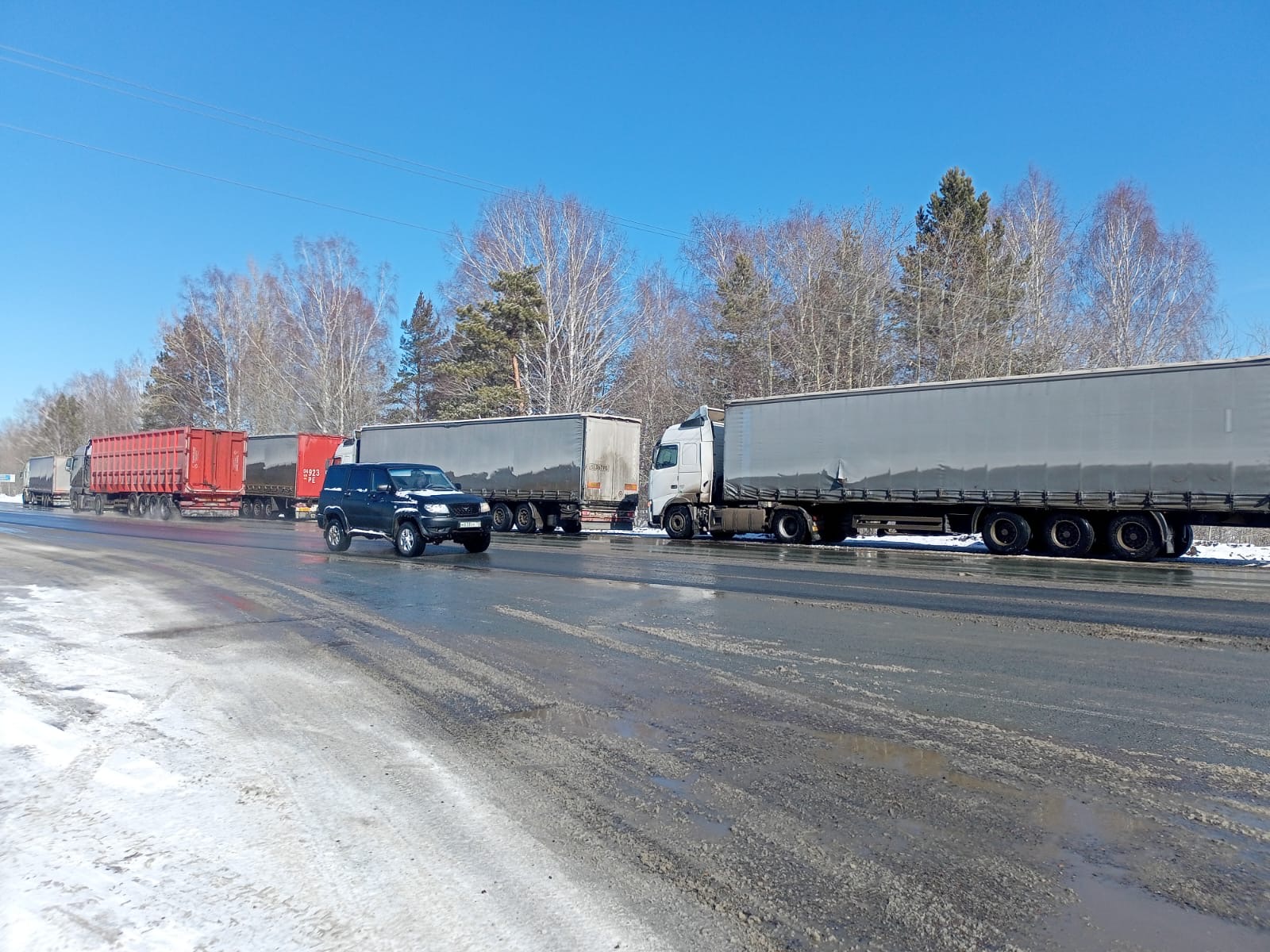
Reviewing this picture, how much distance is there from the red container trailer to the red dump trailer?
82 centimetres

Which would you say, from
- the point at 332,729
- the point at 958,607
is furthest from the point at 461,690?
the point at 958,607

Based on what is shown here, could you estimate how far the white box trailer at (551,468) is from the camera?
26.5 meters

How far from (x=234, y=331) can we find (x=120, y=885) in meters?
56.4

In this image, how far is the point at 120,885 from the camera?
3.35m

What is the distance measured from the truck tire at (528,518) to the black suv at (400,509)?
28.4 feet

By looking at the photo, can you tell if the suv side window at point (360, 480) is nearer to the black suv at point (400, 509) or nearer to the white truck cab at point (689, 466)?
the black suv at point (400, 509)

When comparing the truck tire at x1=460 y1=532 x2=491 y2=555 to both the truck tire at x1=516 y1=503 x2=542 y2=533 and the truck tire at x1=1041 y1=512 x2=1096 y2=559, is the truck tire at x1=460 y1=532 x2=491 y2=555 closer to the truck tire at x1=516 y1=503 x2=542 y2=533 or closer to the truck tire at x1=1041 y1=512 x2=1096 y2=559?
the truck tire at x1=516 y1=503 x2=542 y2=533

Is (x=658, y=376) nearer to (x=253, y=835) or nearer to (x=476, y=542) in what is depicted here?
(x=476, y=542)

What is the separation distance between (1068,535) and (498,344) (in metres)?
27.7

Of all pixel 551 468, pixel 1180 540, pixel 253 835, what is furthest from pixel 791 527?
pixel 253 835

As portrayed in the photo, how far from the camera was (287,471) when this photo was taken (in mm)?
37000

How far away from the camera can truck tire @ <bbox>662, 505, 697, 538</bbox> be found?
24312 millimetres

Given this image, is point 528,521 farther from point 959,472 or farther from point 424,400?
point 424,400

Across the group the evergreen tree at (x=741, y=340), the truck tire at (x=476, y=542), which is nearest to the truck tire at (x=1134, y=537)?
the truck tire at (x=476, y=542)
